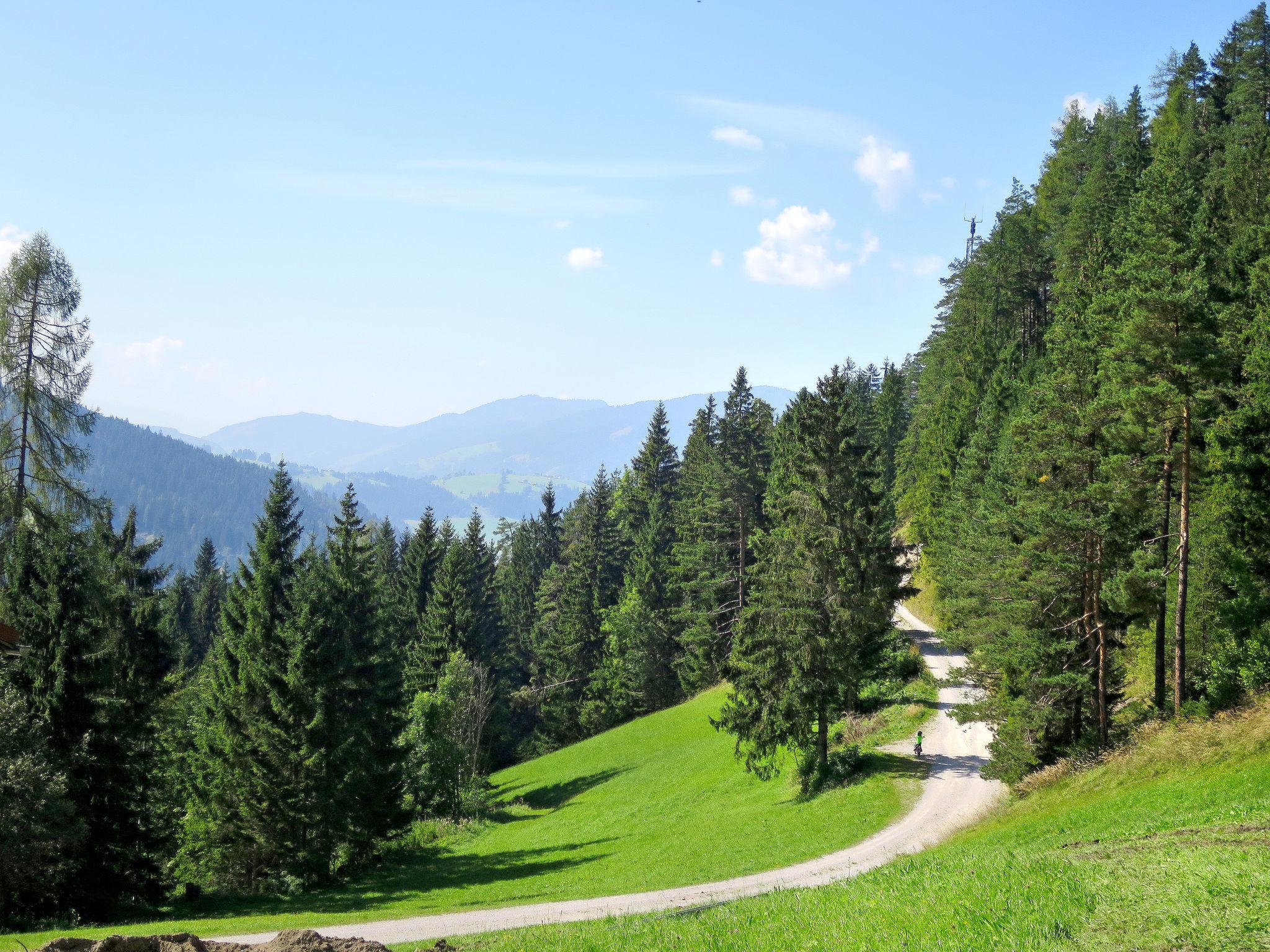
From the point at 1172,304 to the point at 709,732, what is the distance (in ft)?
121

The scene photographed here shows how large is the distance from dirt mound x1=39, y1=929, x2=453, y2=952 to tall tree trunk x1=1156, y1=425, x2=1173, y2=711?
67.4 ft

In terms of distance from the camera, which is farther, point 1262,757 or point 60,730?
point 60,730

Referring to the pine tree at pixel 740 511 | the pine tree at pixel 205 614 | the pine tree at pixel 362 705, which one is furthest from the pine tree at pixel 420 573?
the pine tree at pixel 362 705

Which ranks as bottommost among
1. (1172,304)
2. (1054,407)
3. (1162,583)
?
(1162,583)

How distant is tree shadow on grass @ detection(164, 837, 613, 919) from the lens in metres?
24.4

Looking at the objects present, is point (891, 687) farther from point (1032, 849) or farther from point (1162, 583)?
point (1032, 849)

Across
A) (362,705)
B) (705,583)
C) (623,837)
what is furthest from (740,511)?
(362,705)

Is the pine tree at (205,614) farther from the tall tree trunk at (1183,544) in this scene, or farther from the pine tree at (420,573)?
the tall tree trunk at (1183,544)

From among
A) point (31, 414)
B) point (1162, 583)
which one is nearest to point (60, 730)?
point (31, 414)

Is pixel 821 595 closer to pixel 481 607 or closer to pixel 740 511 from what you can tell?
pixel 740 511

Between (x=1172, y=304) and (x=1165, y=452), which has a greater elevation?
(x=1172, y=304)

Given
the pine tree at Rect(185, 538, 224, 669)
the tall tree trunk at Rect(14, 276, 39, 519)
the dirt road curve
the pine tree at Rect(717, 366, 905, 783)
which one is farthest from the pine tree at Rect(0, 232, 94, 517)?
the pine tree at Rect(185, 538, 224, 669)

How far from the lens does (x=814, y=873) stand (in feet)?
78.5

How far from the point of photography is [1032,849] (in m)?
15.3
